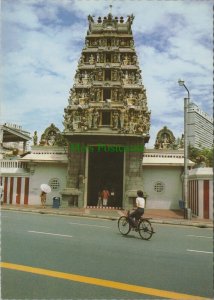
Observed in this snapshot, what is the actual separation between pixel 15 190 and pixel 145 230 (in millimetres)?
17794

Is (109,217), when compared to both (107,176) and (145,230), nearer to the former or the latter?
(145,230)

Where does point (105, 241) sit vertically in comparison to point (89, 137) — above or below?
below

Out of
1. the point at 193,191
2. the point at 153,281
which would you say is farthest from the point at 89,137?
the point at 153,281

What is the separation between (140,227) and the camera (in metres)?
11.4

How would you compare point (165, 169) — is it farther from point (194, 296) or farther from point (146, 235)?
point (194, 296)

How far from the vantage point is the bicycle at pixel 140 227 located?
11202mm

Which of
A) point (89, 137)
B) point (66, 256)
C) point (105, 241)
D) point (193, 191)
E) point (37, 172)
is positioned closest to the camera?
point (66, 256)

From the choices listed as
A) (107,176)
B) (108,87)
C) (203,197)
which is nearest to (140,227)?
(203,197)

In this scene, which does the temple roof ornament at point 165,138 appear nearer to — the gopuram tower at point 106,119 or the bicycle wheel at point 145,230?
Answer: the gopuram tower at point 106,119

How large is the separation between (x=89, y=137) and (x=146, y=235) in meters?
14.6

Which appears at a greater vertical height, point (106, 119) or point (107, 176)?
point (106, 119)

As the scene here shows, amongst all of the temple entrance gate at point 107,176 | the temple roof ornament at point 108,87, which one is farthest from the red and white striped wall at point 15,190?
the temple roof ornament at point 108,87

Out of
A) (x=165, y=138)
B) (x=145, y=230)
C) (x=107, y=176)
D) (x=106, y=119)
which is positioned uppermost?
(x=106, y=119)

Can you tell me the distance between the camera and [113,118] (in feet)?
86.0
